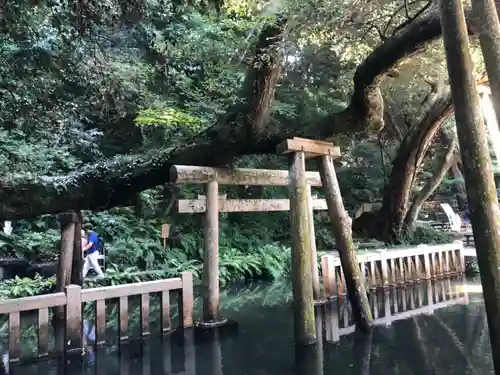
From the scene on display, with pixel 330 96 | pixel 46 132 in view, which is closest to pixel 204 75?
pixel 330 96

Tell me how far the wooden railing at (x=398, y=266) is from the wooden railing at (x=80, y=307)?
3209mm

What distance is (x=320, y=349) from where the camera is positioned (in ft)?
19.7

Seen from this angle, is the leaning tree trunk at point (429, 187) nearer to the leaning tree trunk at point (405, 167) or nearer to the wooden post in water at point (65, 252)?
the leaning tree trunk at point (405, 167)

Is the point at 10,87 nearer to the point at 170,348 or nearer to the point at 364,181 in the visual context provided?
the point at 170,348

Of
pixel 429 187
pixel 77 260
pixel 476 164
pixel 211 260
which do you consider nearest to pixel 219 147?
pixel 211 260

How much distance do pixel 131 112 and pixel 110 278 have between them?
4.55 metres

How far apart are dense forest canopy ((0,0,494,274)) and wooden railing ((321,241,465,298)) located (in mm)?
2585

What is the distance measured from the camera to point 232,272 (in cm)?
1246

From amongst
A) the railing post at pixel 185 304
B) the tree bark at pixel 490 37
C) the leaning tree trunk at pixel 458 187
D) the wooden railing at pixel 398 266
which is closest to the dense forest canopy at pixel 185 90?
the tree bark at pixel 490 37

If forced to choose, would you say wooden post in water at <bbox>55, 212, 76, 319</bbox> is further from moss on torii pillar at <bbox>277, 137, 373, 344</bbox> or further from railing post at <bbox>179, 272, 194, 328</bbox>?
moss on torii pillar at <bbox>277, 137, 373, 344</bbox>

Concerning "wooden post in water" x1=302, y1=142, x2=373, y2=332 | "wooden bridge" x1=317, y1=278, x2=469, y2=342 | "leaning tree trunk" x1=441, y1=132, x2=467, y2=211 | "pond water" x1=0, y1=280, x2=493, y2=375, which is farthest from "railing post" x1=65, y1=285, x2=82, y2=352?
"leaning tree trunk" x1=441, y1=132, x2=467, y2=211

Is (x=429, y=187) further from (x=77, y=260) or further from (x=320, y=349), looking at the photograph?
(x=77, y=260)

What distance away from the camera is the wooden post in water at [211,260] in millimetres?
7281

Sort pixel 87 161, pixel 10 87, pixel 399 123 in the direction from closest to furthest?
1. pixel 10 87
2. pixel 87 161
3. pixel 399 123
